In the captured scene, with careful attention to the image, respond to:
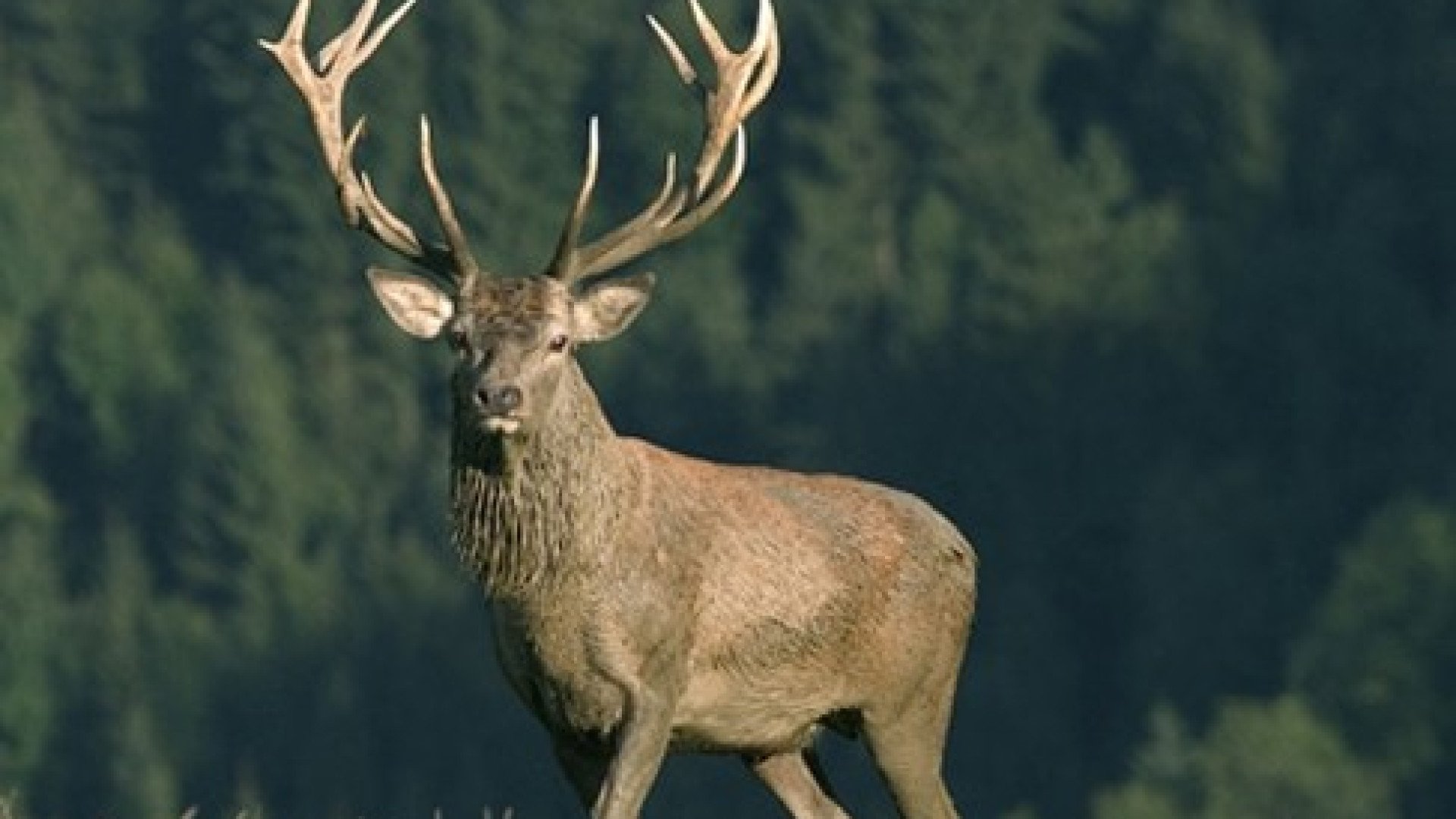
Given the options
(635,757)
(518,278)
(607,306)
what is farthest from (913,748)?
(518,278)

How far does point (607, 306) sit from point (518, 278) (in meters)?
0.33

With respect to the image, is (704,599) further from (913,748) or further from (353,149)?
(353,149)

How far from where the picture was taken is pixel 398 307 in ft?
81.6

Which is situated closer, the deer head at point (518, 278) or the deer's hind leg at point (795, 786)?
the deer head at point (518, 278)

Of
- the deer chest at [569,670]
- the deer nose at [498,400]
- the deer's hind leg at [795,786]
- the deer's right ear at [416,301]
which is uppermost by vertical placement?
the deer's right ear at [416,301]

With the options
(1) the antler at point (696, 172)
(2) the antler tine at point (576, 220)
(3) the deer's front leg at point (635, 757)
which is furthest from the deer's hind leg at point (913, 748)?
(2) the antler tine at point (576, 220)

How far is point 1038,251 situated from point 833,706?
116799 millimetres

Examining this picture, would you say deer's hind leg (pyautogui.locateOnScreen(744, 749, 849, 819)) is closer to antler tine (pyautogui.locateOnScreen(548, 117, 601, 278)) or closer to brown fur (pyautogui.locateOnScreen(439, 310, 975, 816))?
brown fur (pyautogui.locateOnScreen(439, 310, 975, 816))

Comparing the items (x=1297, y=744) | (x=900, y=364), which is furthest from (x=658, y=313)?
(x=1297, y=744)

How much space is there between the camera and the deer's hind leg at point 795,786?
25.9 metres

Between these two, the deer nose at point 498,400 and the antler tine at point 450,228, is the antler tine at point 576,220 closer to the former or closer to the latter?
the antler tine at point 450,228

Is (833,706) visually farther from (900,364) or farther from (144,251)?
(144,251)

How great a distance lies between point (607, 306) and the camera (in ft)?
81.5

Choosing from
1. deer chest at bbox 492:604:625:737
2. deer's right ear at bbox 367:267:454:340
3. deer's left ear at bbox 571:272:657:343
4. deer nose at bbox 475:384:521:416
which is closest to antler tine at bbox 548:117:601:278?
deer's left ear at bbox 571:272:657:343
